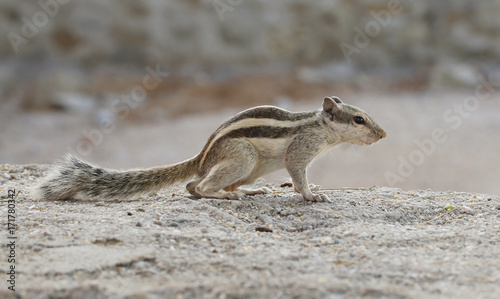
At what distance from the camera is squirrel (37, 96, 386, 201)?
159 inches

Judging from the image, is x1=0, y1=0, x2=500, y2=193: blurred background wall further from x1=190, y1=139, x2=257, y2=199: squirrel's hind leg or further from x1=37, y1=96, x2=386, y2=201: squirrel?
x1=190, y1=139, x2=257, y2=199: squirrel's hind leg

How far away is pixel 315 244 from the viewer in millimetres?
3219

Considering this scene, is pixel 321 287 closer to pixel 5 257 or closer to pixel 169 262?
pixel 169 262

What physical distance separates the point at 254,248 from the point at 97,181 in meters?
1.50

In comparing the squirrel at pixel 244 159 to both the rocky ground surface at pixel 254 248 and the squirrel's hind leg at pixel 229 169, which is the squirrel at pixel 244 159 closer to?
the squirrel's hind leg at pixel 229 169

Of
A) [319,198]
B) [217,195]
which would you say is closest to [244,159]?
[217,195]

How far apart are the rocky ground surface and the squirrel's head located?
46 centimetres

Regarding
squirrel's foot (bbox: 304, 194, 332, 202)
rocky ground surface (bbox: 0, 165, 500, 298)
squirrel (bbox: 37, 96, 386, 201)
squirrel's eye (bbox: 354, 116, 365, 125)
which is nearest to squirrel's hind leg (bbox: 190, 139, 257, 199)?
squirrel (bbox: 37, 96, 386, 201)

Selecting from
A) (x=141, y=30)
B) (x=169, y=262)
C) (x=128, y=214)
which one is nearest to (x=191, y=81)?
(x=141, y=30)

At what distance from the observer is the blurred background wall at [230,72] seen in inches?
420

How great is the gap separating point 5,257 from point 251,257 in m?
1.15

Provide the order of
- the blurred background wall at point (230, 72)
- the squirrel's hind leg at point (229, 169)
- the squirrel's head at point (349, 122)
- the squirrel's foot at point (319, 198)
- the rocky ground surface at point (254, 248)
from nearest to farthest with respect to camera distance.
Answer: the rocky ground surface at point (254, 248)
the squirrel's hind leg at point (229, 169)
the squirrel's foot at point (319, 198)
the squirrel's head at point (349, 122)
the blurred background wall at point (230, 72)

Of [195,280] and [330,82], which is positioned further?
[330,82]

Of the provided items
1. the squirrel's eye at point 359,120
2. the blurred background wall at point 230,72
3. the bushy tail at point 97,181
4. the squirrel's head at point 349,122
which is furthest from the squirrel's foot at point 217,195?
the blurred background wall at point 230,72
